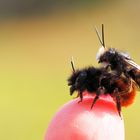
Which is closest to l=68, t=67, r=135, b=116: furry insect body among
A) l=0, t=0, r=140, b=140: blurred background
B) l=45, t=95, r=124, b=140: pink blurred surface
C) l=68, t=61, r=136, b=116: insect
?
l=68, t=61, r=136, b=116: insect

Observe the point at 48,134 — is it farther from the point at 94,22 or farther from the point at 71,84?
the point at 94,22

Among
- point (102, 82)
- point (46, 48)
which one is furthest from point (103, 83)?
point (46, 48)

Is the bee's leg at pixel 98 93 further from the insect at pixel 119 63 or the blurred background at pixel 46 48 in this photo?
the blurred background at pixel 46 48

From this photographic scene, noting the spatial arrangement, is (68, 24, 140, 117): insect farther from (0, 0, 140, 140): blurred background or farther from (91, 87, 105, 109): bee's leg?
(0, 0, 140, 140): blurred background

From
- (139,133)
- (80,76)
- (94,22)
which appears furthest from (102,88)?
(94,22)

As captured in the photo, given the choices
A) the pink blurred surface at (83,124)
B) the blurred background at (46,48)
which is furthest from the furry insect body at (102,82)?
the blurred background at (46,48)

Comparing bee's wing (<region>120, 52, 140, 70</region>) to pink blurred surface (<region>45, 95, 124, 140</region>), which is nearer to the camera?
pink blurred surface (<region>45, 95, 124, 140</region>)

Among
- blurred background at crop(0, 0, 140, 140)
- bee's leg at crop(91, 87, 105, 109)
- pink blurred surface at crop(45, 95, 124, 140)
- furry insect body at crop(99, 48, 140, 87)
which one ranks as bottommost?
blurred background at crop(0, 0, 140, 140)
